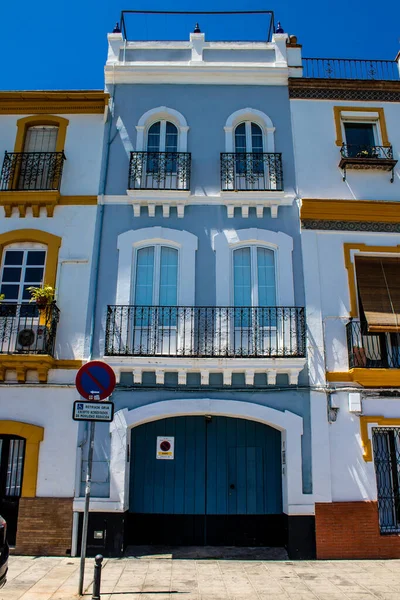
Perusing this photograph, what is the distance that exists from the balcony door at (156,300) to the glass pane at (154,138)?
2666mm

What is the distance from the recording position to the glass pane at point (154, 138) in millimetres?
11648

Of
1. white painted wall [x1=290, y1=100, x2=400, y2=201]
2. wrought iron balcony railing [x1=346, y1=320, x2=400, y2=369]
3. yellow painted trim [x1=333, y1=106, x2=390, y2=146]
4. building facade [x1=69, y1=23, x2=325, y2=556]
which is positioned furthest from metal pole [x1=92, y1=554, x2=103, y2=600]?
yellow painted trim [x1=333, y1=106, x2=390, y2=146]

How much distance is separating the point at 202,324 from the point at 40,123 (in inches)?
263

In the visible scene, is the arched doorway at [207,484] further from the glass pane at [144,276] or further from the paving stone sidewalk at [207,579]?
the glass pane at [144,276]

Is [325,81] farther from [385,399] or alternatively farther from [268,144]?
[385,399]

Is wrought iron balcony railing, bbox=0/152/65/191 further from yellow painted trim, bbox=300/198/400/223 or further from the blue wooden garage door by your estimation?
the blue wooden garage door

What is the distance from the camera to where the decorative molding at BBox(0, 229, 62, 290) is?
10594 millimetres

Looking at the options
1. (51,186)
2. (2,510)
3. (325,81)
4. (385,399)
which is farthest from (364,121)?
(2,510)

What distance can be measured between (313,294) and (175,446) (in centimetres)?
447

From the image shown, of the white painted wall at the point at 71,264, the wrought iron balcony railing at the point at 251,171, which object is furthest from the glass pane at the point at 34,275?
the wrought iron balcony railing at the point at 251,171

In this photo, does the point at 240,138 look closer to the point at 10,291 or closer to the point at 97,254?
the point at 97,254

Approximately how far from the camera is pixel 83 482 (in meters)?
9.33

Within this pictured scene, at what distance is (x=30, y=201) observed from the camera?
10820mm

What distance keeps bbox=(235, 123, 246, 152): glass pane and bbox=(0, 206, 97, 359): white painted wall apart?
12.7ft
